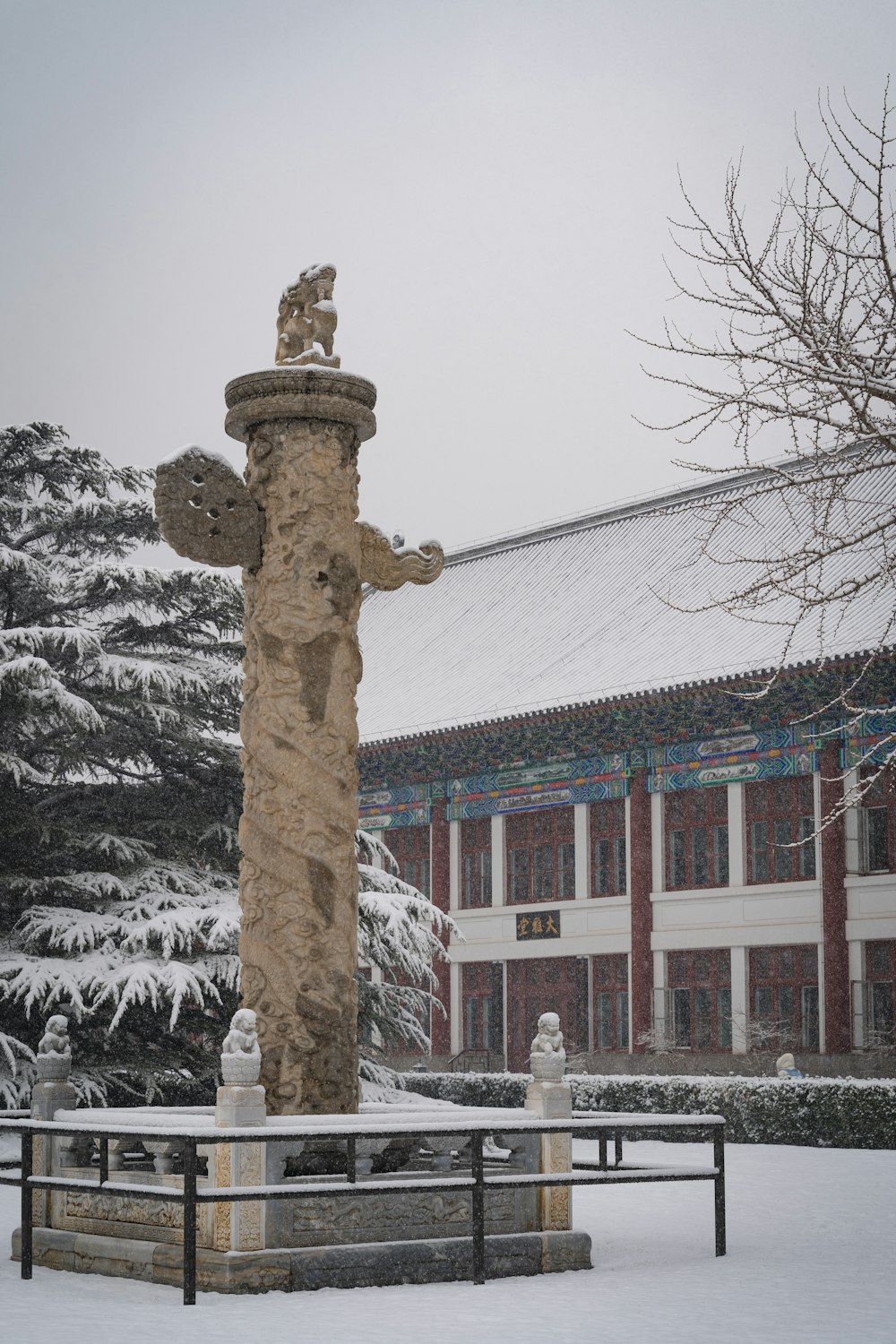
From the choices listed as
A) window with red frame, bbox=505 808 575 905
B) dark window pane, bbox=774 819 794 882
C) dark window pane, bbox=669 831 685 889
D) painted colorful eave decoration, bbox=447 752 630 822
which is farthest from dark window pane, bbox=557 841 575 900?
dark window pane, bbox=774 819 794 882

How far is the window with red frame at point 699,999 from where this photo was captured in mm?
28625

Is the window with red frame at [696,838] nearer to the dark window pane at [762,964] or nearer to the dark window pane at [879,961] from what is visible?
the dark window pane at [762,964]

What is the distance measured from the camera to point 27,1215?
10.6m

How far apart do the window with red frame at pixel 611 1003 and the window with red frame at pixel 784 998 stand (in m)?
2.53

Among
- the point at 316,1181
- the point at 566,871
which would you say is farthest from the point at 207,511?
the point at 566,871

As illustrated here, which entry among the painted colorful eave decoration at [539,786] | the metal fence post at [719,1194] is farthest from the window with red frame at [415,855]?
the metal fence post at [719,1194]

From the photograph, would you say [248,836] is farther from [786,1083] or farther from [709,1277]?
[786,1083]

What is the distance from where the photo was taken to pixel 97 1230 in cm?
1095

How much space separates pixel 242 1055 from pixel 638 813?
20476mm

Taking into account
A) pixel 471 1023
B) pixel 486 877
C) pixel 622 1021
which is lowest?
pixel 471 1023

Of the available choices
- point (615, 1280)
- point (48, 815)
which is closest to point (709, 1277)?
point (615, 1280)

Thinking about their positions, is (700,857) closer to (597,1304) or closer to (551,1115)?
(551,1115)

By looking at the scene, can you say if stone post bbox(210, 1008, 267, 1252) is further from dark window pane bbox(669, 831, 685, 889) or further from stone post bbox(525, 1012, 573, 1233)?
dark window pane bbox(669, 831, 685, 889)

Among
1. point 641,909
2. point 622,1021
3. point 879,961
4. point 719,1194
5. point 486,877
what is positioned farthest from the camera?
point 486,877
